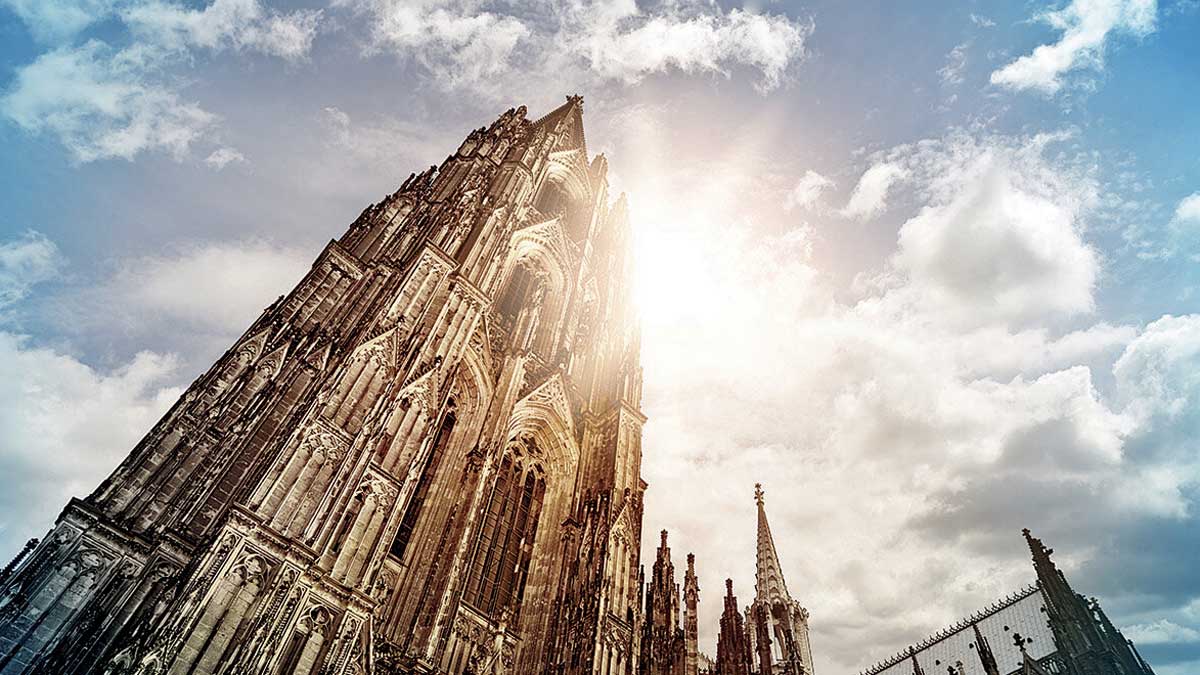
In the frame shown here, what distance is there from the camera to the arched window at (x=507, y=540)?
16.9m

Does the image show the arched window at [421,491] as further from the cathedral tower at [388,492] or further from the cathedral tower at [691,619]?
the cathedral tower at [691,619]

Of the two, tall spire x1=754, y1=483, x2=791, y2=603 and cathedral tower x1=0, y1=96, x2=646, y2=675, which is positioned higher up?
tall spire x1=754, y1=483, x2=791, y2=603

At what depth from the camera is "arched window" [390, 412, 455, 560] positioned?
49.3 feet

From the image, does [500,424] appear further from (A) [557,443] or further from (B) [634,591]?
(B) [634,591]

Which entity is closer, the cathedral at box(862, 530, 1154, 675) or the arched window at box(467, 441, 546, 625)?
the arched window at box(467, 441, 546, 625)

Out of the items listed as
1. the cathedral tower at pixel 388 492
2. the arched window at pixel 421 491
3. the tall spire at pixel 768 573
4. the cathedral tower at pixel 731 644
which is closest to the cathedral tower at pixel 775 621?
the tall spire at pixel 768 573

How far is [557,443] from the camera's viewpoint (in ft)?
73.3

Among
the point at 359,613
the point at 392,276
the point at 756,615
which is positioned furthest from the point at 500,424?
the point at 756,615

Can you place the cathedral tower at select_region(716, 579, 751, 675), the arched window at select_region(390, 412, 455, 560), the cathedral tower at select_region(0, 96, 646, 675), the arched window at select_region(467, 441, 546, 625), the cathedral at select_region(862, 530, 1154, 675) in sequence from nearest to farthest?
the cathedral tower at select_region(0, 96, 646, 675), the arched window at select_region(390, 412, 455, 560), the arched window at select_region(467, 441, 546, 625), the cathedral tower at select_region(716, 579, 751, 675), the cathedral at select_region(862, 530, 1154, 675)

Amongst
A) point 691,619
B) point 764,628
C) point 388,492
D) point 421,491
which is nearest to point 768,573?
point 764,628

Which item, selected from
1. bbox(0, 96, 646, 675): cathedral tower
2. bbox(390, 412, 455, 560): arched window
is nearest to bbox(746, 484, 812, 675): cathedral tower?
bbox(0, 96, 646, 675): cathedral tower

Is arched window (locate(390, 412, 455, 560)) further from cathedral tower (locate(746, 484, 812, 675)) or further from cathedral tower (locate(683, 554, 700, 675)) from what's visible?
cathedral tower (locate(746, 484, 812, 675))

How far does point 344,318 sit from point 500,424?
5.28 metres

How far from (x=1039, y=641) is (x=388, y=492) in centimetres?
3446
